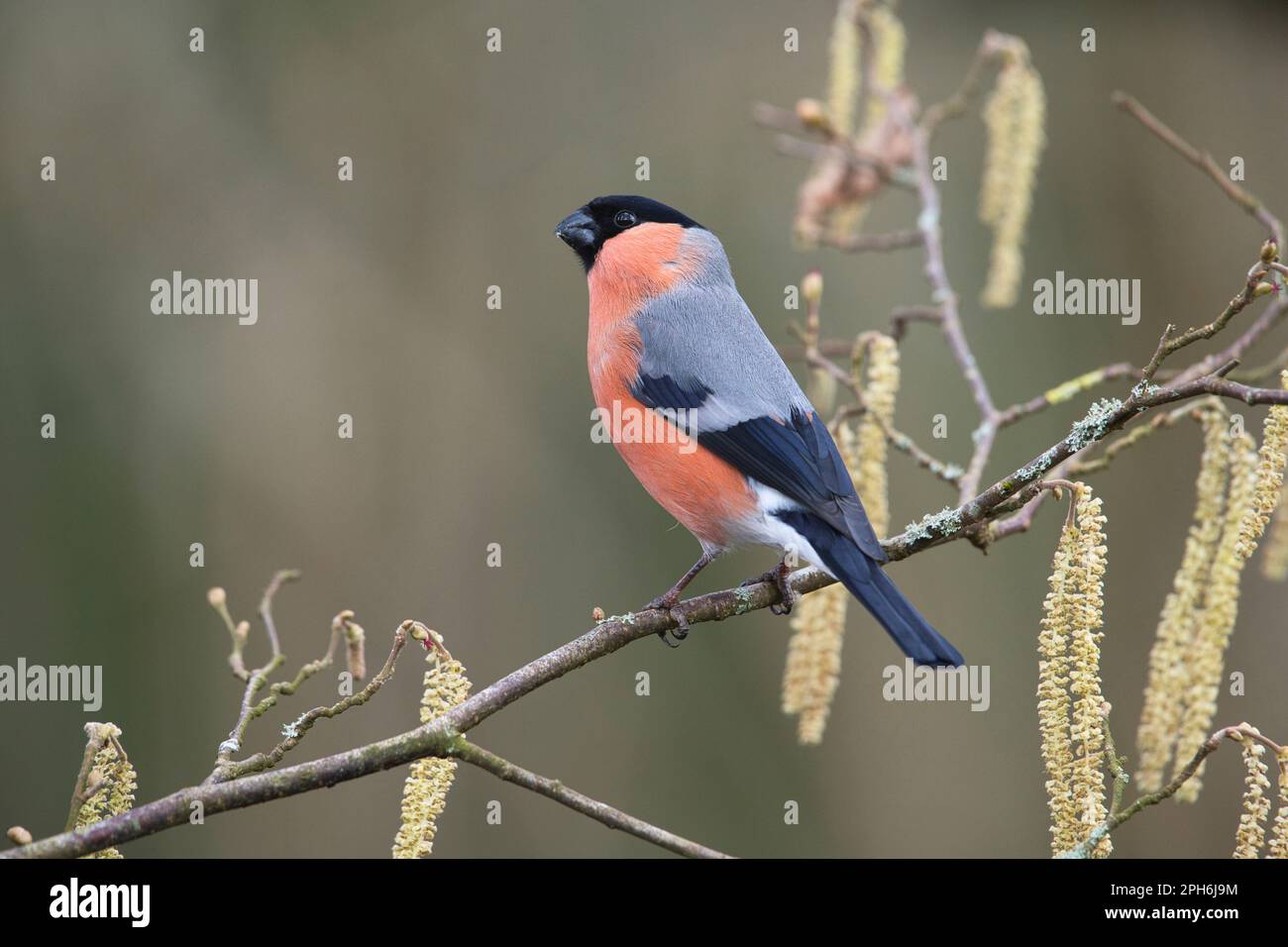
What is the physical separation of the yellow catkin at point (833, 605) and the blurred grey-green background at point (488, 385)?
2007 mm

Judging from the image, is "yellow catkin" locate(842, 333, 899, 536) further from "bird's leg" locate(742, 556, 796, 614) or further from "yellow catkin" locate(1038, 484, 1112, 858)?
"yellow catkin" locate(1038, 484, 1112, 858)

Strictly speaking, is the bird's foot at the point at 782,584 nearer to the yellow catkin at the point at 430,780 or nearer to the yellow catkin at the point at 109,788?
the yellow catkin at the point at 430,780

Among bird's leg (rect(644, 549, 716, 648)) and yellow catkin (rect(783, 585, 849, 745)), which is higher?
bird's leg (rect(644, 549, 716, 648))

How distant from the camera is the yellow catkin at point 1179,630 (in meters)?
2.12

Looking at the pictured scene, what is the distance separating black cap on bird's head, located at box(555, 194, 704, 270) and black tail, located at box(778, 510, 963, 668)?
4.06ft

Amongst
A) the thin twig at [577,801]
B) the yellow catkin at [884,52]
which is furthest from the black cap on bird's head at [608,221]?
the thin twig at [577,801]

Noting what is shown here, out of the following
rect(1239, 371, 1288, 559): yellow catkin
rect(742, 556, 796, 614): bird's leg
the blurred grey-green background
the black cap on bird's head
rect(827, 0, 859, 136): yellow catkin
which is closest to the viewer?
rect(1239, 371, 1288, 559): yellow catkin

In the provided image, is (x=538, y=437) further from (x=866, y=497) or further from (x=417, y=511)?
(x=866, y=497)

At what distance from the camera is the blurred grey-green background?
4.67 metres

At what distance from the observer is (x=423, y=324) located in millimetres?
4910

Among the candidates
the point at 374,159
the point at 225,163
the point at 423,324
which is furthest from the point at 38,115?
the point at 423,324

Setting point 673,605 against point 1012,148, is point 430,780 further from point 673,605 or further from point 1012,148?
point 1012,148

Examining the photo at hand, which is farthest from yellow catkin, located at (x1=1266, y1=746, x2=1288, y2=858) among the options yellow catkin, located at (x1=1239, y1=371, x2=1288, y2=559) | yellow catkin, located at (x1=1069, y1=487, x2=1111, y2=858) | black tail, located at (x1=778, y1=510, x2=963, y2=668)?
black tail, located at (x1=778, y1=510, x2=963, y2=668)

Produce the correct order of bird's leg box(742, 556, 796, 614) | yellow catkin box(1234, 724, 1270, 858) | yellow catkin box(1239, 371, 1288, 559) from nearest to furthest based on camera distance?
yellow catkin box(1234, 724, 1270, 858)
yellow catkin box(1239, 371, 1288, 559)
bird's leg box(742, 556, 796, 614)
